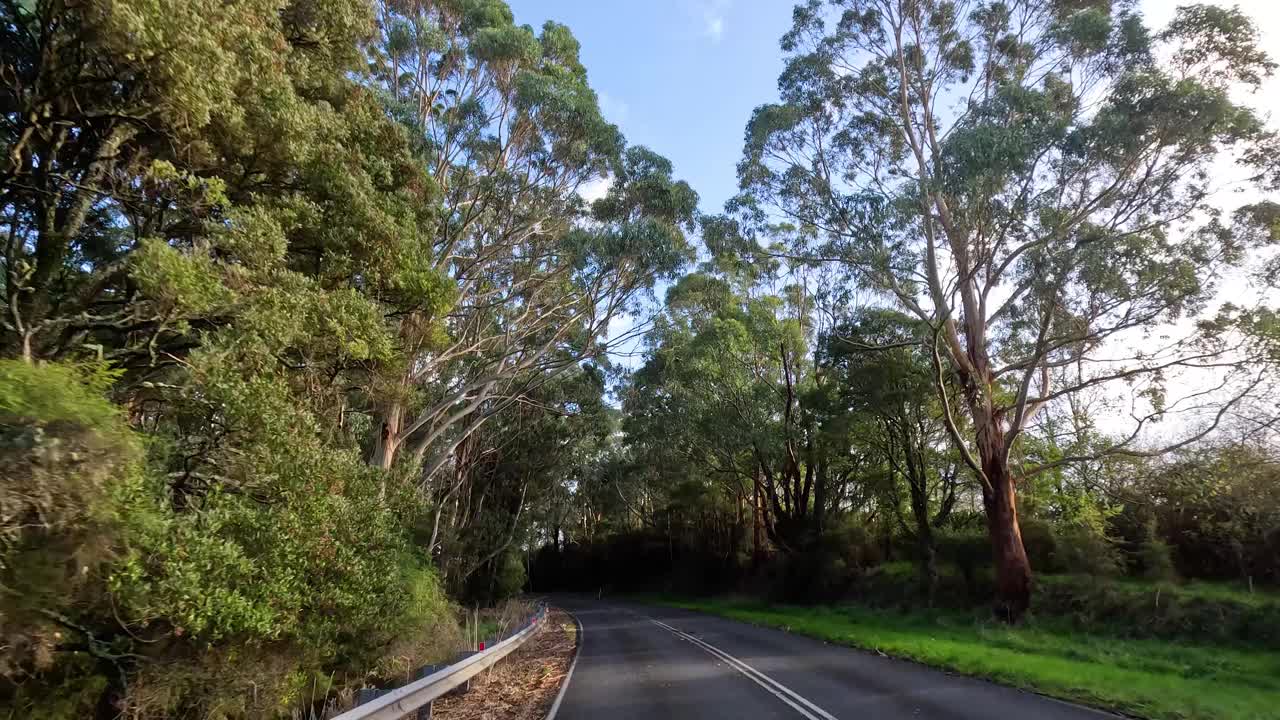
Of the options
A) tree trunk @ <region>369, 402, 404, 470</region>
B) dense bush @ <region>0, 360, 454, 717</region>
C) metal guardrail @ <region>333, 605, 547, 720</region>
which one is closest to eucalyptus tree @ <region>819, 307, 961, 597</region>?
tree trunk @ <region>369, 402, 404, 470</region>

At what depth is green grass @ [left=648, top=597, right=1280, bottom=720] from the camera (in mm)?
8914

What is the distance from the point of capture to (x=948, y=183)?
1684cm

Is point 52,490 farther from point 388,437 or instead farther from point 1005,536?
point 1005,536

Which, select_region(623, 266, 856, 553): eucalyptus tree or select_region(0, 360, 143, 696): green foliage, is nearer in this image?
select_region(0, 360, 143, 696): green foliage

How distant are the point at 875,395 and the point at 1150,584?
9628mm

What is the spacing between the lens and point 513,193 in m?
19.2

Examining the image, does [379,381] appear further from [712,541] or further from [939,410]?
[712,541]

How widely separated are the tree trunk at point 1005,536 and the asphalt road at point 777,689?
6.00 metres

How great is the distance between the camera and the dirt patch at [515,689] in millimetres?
9664

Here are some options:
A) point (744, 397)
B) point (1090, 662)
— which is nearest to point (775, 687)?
point (1090, 662)

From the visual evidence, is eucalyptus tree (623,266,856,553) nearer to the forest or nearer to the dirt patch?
the forest

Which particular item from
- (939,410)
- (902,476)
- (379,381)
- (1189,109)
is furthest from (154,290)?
(902,476)

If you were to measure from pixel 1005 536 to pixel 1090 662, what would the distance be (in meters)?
6.66

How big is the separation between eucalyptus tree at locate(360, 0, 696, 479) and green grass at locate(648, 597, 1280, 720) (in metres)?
11.0
